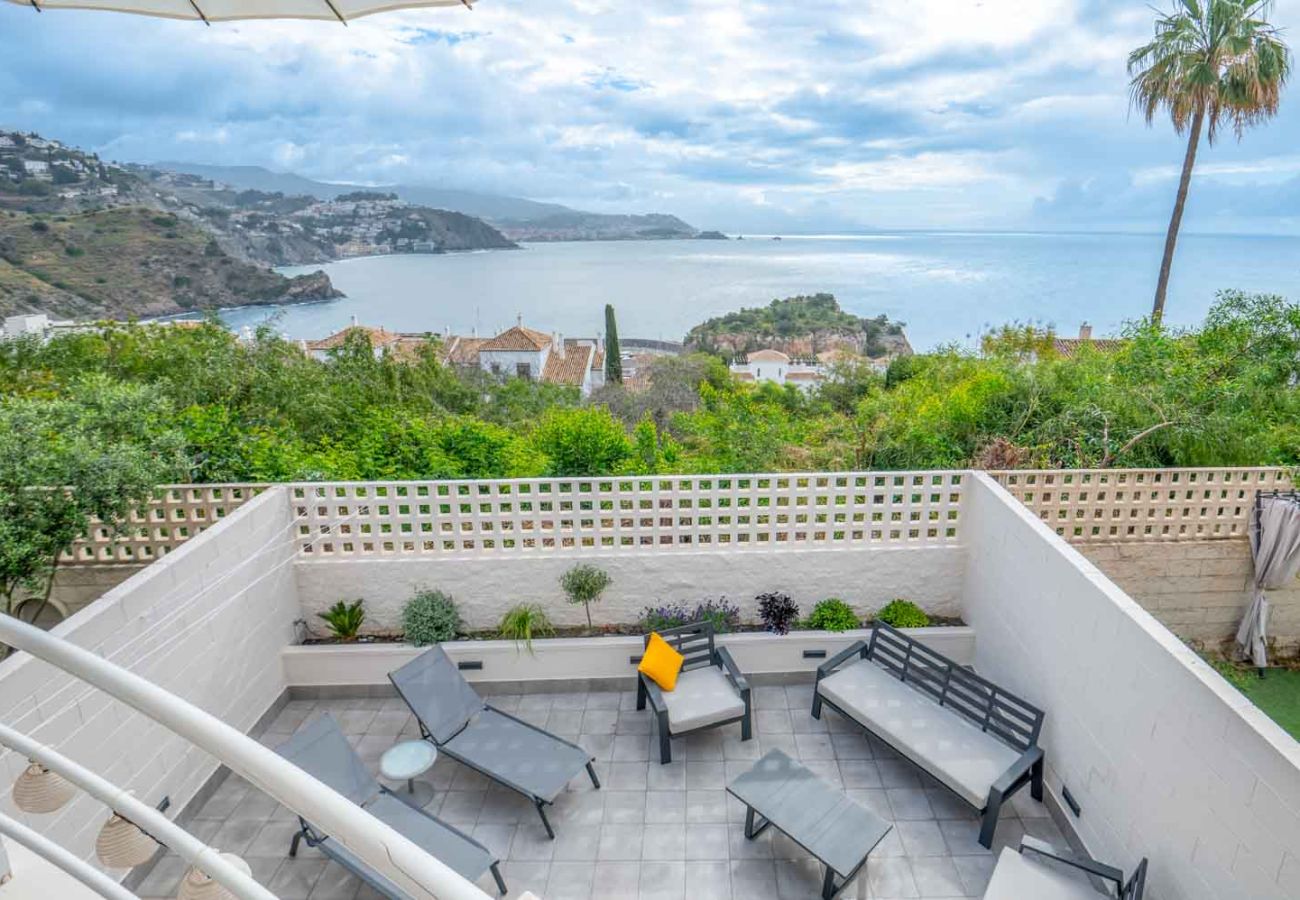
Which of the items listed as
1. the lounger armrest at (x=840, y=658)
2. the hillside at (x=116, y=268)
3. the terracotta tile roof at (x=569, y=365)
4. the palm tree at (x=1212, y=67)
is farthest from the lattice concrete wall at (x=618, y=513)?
the terracotta tile roof at (x=569, y=365)

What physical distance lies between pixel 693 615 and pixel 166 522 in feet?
14.7

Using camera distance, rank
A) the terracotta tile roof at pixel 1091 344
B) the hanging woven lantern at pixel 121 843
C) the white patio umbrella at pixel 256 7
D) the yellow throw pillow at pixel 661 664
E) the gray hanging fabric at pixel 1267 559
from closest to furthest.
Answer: the hanging woven lantern at pixel 121 843 → the white patio umbrella at pixel 256 7 → the yellow throw pillow at pixel 661 664 → the gray hanging fabric at pixel 1267 559 → the terracotta tile roof at pixel 1091 344

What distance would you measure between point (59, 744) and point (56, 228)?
21.3 metres

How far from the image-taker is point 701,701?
5.05m

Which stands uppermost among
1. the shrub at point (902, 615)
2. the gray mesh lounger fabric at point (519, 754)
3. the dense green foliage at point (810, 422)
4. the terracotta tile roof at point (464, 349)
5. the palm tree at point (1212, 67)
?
the palm tree at point (1212, 67)

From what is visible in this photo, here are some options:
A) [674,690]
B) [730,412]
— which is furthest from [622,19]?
[674,690]

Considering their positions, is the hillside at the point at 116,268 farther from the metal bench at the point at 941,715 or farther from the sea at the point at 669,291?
the metal bench at the point at 941,715

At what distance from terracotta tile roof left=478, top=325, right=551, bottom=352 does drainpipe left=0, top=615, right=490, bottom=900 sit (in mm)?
26505

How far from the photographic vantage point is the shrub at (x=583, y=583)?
5.73 metres

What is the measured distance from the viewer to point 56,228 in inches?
740

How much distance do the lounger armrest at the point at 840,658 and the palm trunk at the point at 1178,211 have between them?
9960 millimetres

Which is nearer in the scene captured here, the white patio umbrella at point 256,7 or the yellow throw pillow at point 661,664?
the white patio umbrella at point 256,7

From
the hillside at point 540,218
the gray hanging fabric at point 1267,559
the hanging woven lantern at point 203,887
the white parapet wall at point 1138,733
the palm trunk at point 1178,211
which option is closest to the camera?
the hanging woven lantern at point 203,887

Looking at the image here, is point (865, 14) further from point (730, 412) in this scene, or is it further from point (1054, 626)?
point (1054, 626)
